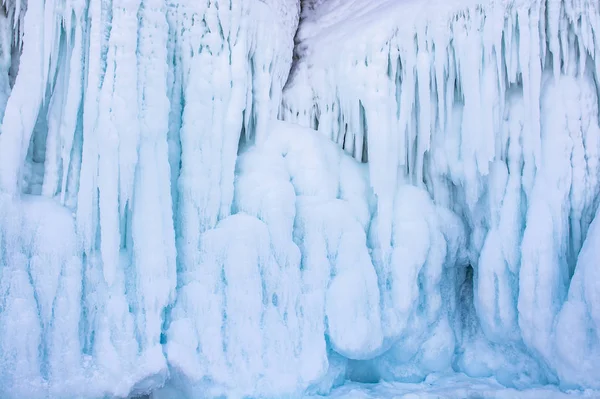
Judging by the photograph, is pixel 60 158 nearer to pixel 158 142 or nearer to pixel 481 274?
pixel 158 142

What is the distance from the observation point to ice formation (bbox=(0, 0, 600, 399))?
5.80 metres

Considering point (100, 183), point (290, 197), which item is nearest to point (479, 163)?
point (290, 197)

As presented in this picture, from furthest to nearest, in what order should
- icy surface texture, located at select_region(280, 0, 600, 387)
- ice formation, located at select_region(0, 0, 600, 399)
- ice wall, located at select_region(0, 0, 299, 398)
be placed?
icy surface texture, located at select_region(280, 0, 600, 387)
ice formation, located at select_region(0, 0, 600, 399)
ice wall, located at select_region(0, 0, 299, 398)

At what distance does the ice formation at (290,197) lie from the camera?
580cm

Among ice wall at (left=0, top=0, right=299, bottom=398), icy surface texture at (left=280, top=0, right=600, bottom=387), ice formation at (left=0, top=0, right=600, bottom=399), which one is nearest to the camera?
ice wall at (left=0, top=0, right=299, bottom=398)

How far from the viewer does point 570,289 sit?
645 cm

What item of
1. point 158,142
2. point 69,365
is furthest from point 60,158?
point 69,365

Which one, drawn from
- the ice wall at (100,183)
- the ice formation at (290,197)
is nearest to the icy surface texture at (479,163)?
the ice formation at (290,197)

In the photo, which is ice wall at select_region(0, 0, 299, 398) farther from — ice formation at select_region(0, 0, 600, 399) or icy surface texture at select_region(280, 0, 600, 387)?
icy surface texture at select_region(280, 0, 600, 387)

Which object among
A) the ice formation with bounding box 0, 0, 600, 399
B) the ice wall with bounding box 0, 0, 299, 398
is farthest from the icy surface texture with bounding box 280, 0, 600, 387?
the ice wall with bounding box 0, 0, 299, 398

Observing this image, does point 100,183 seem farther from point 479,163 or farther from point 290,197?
point 479,163

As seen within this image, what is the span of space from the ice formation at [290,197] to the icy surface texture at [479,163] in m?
0.03

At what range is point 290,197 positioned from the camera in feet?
23.3

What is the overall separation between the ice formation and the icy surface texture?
0.09 feet
